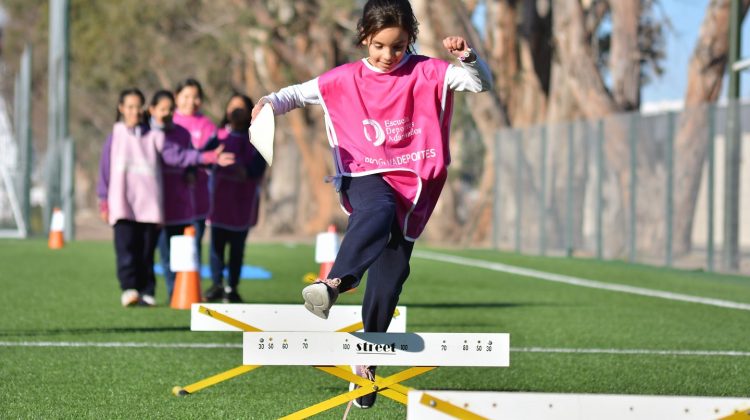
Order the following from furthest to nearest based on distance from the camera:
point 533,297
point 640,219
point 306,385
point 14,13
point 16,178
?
1. point 14,13
2. point 16,178
3. point 640,219
4. point 533,297
5. point 306,385

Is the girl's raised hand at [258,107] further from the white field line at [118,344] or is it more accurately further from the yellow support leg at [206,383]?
the white field line at [118,344]

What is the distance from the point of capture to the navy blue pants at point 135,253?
41.0ft

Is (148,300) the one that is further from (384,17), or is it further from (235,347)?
(384,17)

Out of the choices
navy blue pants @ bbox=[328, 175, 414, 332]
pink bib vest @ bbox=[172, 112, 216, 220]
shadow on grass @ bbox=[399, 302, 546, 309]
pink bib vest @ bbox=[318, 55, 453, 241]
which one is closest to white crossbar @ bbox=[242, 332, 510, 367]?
navy blue pants @ bbox=[328, 175, 414, 332]

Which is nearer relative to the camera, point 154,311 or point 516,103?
point 154,311

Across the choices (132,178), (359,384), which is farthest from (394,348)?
(132,178)

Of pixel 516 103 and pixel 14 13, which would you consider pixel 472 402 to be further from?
pixel 14 13

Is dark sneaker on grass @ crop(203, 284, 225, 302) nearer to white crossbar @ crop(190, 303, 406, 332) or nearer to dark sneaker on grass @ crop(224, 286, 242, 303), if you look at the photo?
dark sneaker on grass @ crop(224, 286, 242, 303)

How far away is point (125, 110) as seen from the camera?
12.6 meters

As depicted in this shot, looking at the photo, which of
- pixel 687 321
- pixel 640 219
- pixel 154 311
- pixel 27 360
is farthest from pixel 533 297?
pixel 640 219

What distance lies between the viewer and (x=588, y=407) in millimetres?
4582

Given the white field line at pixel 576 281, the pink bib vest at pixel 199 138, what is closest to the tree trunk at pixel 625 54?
the white field line at pixel 576 281

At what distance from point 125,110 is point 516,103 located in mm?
23642

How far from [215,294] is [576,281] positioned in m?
5.97
